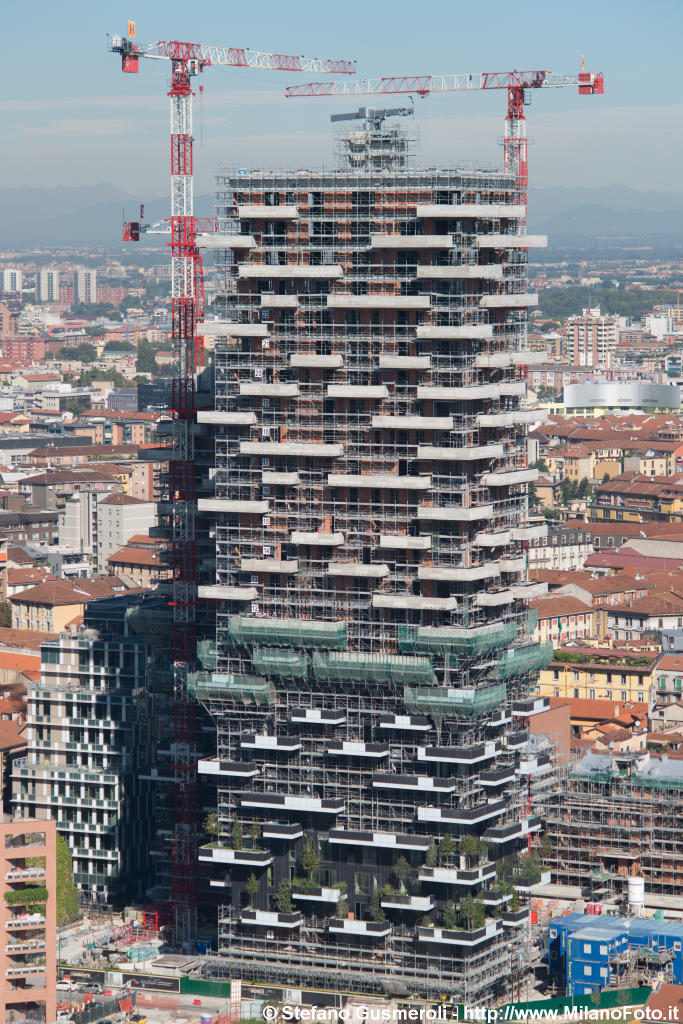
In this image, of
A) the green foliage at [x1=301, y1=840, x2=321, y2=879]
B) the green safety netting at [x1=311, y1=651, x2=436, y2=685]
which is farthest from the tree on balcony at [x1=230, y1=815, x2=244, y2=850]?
the green safety netting at [x1=311, y1=651, x2=436, y2=685]

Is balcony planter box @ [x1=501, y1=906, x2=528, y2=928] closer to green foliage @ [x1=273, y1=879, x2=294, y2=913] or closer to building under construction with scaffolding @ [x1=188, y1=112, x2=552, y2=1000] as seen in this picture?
building under construction with scaffolding @ [x1=188, y1=112, x2=552, y2=1000]

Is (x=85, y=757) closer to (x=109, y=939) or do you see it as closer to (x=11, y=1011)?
(x=109, y=939)

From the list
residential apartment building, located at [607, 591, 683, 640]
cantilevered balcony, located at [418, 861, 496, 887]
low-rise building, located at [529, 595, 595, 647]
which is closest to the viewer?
cantilevered balcony, located at [418, 861, 496, 887]

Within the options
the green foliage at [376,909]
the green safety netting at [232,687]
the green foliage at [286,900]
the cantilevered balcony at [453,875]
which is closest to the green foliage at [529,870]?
the cantilevered balcony at [453,875]

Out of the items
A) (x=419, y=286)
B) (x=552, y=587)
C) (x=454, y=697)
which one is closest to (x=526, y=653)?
(x=454, y=697)

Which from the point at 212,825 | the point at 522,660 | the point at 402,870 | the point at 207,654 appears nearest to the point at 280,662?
the point at 207,654

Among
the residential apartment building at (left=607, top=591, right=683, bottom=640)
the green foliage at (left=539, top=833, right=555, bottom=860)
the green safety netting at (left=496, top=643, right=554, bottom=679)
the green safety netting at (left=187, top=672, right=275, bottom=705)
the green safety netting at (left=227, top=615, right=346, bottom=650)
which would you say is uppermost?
the green safety netting at (left=227, top=615, right=346, bottom=650)
